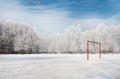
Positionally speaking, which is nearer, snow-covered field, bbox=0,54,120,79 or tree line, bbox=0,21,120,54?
snow-covered field, bbox=0,54,120,79

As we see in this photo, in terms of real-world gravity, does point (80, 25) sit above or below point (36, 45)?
above

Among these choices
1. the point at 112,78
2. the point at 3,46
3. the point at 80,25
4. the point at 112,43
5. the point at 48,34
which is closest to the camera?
the point at 112,78

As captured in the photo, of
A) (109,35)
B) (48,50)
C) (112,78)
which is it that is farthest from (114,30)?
(112,78)

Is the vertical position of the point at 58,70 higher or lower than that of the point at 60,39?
lower

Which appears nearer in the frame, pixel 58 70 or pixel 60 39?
pixel 58 70

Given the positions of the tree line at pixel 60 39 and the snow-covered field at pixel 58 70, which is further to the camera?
the tree line at pixel 60 39

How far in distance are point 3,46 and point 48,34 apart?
24.6 metres

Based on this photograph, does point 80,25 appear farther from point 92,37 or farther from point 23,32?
point 23,32

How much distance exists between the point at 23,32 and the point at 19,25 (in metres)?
2.82

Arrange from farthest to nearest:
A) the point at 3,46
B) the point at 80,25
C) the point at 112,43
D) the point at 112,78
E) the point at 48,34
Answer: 1. the point at 48,34
2. the point at 80,25
3. the point at 112,43
4. the point at 3,46
5. the point at 112,78

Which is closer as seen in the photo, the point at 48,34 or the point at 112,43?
the point at 112,43

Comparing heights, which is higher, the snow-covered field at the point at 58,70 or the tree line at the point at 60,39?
the tree line at the point at 60,39

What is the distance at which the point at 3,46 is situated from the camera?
58.9m

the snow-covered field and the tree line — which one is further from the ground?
the tree line
